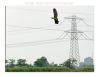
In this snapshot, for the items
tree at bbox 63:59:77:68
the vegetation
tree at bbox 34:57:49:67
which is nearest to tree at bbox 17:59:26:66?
the vegetation

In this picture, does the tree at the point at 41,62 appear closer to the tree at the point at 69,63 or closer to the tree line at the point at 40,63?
the tree line at the point at 40,63

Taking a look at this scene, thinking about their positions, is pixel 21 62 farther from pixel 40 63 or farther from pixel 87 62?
pixel 87 62

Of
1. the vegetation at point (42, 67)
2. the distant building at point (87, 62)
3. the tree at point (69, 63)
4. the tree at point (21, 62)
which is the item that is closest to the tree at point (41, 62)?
the vegetation at point (42, 67)

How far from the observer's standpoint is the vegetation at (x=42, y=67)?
787 centimetres

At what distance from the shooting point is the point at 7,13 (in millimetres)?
7910

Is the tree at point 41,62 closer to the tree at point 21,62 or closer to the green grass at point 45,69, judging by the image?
the green grass at point 45,69

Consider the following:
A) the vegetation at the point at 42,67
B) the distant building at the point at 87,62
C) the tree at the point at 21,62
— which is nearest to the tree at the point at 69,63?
the vegetation at the point at 42,67

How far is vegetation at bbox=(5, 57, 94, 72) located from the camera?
7.87 meters

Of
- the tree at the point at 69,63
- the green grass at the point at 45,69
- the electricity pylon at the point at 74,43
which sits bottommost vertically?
the green grass at the point at 45,69

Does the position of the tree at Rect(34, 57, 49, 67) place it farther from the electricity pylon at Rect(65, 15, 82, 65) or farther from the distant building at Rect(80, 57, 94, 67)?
the distant building at Rect(80, 57, 94, 67)

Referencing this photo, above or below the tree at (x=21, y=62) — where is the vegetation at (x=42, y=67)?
below
